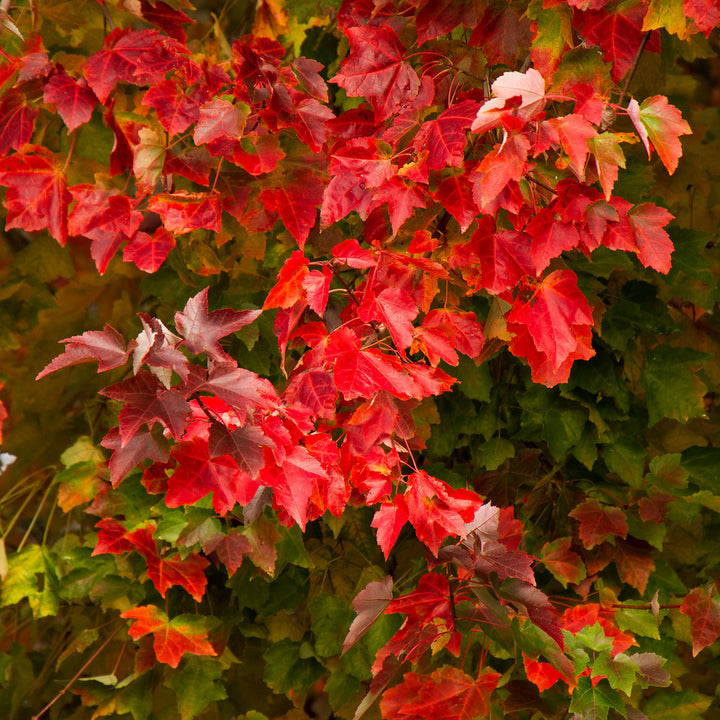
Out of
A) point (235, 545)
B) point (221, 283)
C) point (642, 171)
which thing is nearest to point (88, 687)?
point (235, 545)

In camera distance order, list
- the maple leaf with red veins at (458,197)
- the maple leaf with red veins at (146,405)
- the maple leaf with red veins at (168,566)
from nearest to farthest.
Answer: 1. the maple leaf with red veins at (146,405)
2. the maple leaf with red veins at (458,197)
3. the maple leaf with red veins at (168,566)

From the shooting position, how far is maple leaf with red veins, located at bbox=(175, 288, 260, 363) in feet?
3.24

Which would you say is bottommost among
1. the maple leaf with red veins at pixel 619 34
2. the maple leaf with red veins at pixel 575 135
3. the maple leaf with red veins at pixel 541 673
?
the maple leaf with red veins at pixel 541 673

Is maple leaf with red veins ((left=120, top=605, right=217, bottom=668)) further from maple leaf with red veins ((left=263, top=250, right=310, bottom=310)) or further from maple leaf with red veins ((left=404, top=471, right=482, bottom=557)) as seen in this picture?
maple leaf with red veins ((left=263, top=250, right=310, bottom=310))

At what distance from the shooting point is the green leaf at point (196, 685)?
1.54m

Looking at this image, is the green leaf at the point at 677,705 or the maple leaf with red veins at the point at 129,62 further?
the green leaf at the point at 677,705

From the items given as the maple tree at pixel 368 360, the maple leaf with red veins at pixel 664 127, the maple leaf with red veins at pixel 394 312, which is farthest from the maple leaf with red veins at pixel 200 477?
the maple leaf with red veins at pixel 664 127

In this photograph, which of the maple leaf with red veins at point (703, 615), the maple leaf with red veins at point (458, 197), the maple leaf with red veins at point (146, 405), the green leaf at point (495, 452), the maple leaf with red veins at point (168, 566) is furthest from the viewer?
the green leaf at point (495, 452)

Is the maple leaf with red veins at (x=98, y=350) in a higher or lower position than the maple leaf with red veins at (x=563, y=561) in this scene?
higher

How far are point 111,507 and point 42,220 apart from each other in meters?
0.58

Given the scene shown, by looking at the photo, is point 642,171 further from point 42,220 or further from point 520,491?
point 42,220

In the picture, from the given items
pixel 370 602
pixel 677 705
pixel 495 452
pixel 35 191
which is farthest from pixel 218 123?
pixel 677 705

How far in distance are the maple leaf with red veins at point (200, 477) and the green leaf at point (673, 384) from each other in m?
0.83

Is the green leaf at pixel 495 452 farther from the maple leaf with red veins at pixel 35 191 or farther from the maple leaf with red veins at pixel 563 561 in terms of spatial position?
the maple leaf with red veins at pixel 35 191
